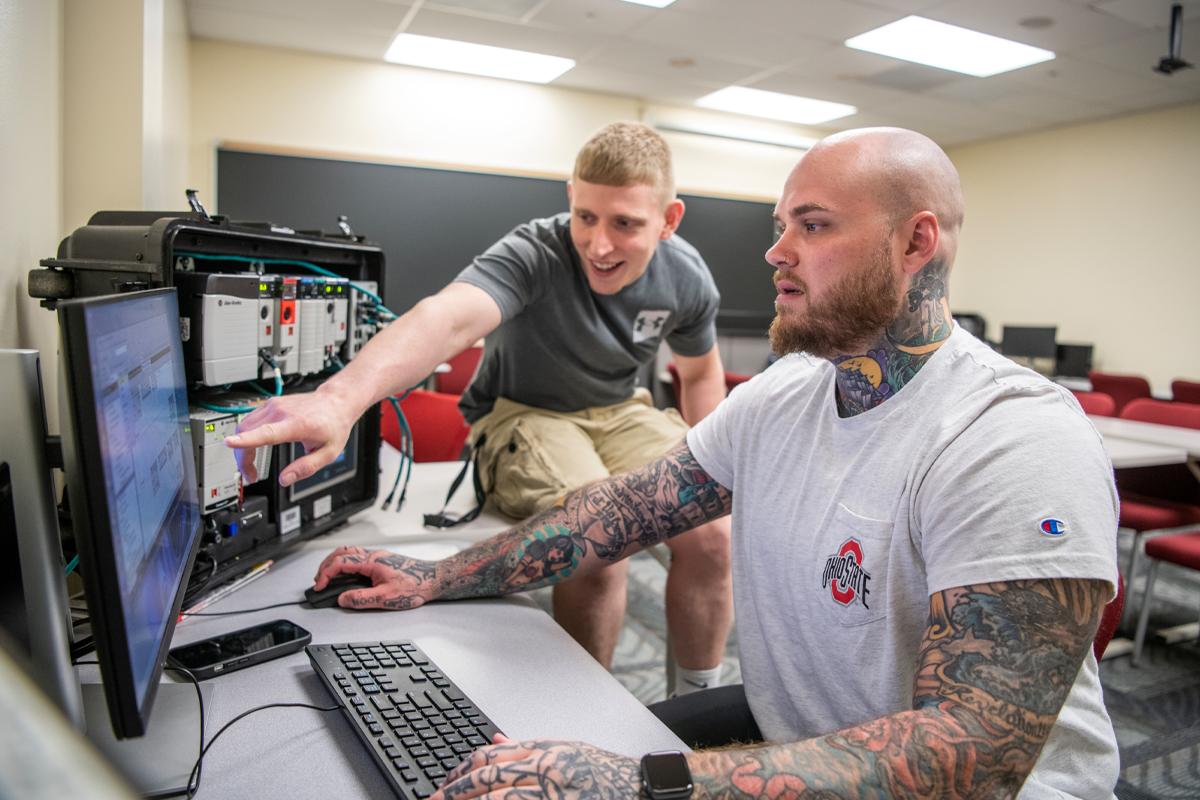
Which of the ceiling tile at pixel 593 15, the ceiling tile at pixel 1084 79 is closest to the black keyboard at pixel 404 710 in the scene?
the ceiling tile at pixel 593 15

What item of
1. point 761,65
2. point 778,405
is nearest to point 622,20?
point 761,65

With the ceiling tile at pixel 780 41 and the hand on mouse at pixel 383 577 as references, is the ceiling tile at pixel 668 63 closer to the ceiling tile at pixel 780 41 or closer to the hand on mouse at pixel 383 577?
the ceiling tile at pixel 780 41

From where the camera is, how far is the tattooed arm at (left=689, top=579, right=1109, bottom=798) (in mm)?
763

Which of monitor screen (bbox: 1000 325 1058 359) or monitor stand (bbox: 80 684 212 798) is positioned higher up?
monitor screen (bbox: 1000 325 1058 359)

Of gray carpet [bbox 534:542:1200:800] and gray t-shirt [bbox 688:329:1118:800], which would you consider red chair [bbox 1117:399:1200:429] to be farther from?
gray t-shirt [bbox 688:329:1118:800]

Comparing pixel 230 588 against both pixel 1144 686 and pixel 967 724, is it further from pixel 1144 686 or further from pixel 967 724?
pixel 1144 686

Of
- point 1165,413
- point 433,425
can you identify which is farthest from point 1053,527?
point 1165,413

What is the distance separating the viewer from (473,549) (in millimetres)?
1331

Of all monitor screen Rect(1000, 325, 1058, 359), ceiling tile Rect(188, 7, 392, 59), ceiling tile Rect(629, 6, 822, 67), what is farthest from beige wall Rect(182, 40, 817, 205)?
monitor screen Rect(1000, 325, 1058, 359)

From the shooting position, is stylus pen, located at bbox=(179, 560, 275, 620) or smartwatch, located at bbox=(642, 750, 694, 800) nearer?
smartwatch, located at bbox=(642, 750, 694, 800)

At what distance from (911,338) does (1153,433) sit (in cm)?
289

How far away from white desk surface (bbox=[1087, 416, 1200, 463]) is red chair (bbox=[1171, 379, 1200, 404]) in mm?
1947

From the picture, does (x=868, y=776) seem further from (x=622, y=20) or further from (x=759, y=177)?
(x=759, y=177)

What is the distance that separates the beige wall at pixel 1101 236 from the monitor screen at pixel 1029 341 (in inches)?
12.9
